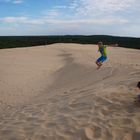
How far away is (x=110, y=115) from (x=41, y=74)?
9.67 metres

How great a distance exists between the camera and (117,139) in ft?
16.1

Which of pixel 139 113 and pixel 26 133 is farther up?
pixel 139 113

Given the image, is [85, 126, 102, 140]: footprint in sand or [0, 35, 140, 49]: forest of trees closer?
[85, 126, 102, 140]: footprint in sand

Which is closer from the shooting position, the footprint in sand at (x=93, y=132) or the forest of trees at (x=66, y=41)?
the footprint in sand at (x=93, y=132)

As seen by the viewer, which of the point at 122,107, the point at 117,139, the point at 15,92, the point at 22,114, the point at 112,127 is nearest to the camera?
the point at 117,139

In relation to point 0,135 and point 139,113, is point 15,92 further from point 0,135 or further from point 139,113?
point 139,113

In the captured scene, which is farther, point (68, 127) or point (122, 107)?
point (122, 107)

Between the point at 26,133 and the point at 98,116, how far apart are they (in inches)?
53.4

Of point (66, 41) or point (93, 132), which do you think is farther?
point (66, 41)

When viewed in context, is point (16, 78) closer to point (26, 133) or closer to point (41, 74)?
point (41, 74)

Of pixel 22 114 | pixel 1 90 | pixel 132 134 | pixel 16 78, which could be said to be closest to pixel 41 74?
pixel 16 78

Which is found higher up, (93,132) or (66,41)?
(66,41)

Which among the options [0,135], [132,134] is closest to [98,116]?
[132,134]

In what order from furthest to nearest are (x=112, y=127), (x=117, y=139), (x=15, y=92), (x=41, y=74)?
(x=41, y=74) < (x=15, y=92) < (x=112, y=127) < (x=117, y=139)
